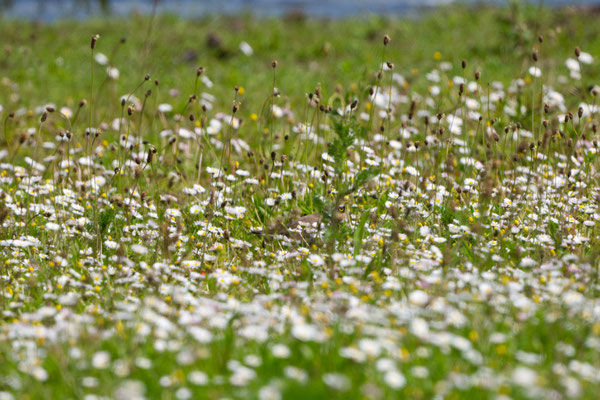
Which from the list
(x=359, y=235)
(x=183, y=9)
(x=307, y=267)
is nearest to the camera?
(x=307, y=267)

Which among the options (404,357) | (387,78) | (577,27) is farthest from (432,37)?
(404,357)

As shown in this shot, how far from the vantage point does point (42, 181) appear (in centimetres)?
493

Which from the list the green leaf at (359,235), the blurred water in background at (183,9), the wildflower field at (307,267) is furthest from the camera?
the blurred water in background at (183,9)

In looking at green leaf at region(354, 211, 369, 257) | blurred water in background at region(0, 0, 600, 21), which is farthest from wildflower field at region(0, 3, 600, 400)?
blurred water in background at region(0, 0, 600, 21)

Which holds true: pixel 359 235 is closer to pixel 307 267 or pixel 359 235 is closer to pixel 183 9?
pixel 307 267

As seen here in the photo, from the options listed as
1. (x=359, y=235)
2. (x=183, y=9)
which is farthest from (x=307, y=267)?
(x=183, y=9)

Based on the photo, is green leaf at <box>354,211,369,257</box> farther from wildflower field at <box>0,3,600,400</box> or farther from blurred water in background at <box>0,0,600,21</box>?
blurred water in background at <box>0,0,600,21</box>

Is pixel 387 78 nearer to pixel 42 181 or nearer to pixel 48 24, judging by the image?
pixel 42 181

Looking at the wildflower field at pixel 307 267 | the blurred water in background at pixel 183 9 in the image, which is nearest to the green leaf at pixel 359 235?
the wildflower field at pixel 307 267

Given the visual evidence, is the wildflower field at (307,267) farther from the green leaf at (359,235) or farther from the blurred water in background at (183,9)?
the blurred water in background at (183,9)

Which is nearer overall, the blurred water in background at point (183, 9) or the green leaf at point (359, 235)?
the green leaf at point (359, 235)

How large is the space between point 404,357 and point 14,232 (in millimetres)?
2674

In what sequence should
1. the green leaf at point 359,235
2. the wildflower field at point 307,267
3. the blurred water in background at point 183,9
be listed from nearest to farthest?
the wildflower field at point 307,267, the green leaf at point 359,235, the blurred water in background at point 183,9

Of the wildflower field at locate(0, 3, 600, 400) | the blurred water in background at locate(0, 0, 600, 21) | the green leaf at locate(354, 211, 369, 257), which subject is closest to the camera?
the wildflower field at locate(0, 3, 600, 400)
